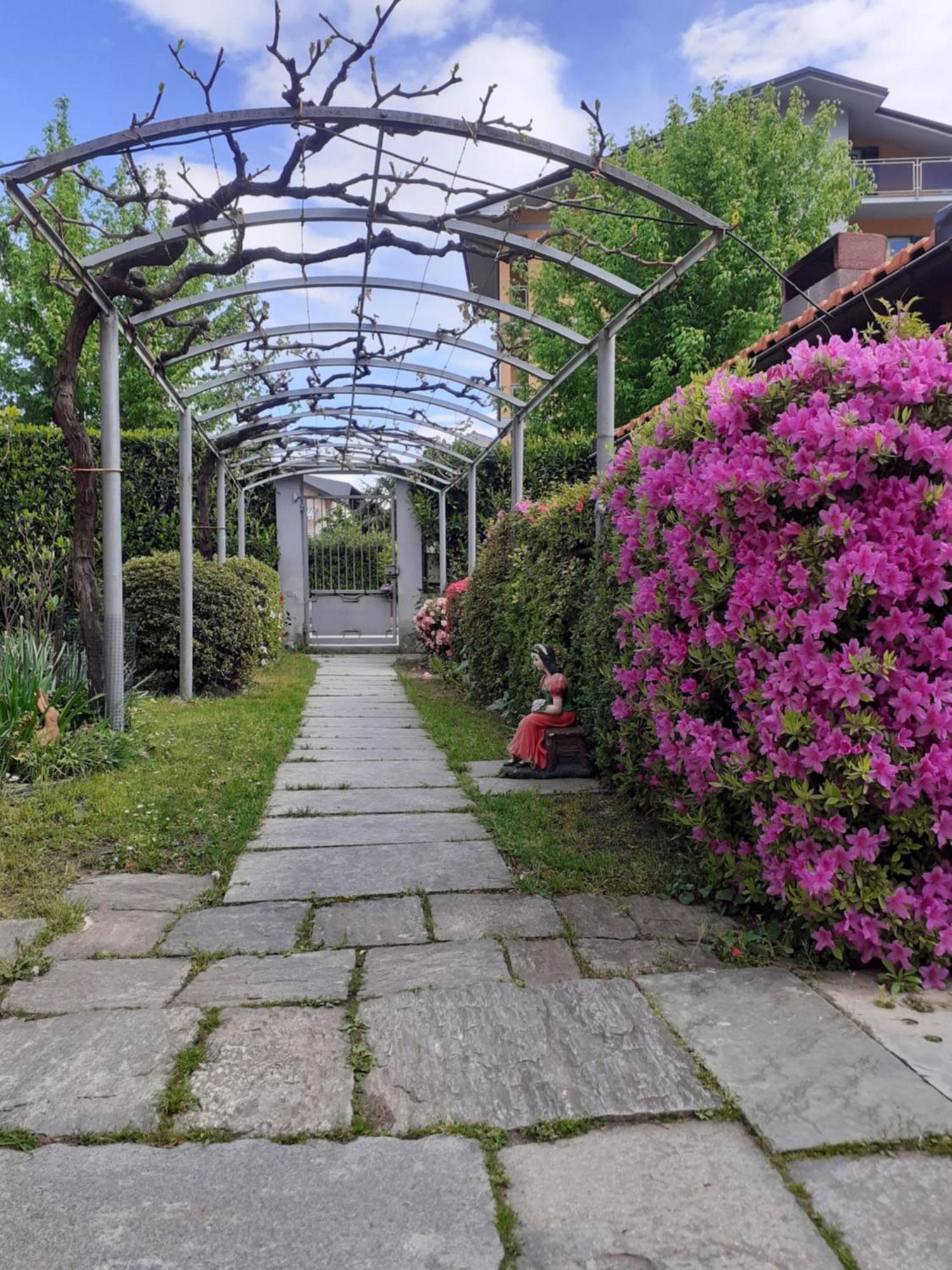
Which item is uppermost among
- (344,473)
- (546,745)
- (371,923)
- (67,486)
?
(344,473)

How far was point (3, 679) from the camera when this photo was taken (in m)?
4.32

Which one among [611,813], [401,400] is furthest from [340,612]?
[611,813]

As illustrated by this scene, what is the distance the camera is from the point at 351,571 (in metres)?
12.9

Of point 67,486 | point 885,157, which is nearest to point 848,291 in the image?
point 67,486

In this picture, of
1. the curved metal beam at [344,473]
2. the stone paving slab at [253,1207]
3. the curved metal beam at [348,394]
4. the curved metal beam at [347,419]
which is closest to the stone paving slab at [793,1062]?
the stone paving slab at [253,1207]

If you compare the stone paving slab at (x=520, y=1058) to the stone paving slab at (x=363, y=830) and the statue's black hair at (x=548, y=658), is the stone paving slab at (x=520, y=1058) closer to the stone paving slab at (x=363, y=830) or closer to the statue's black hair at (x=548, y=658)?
the stone paving slab at (x=363, y=830)

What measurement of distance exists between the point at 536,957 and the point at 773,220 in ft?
37.1

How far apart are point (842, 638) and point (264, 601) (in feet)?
24.1

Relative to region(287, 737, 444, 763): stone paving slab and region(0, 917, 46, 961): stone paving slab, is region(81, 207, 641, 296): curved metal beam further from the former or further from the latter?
region(0, 917, 46, 961): stone paving slab

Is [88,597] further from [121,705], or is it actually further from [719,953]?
[719,953]

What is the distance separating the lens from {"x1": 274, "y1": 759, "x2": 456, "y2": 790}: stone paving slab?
4.46m

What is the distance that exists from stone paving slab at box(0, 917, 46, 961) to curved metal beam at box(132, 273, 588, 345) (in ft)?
12.5

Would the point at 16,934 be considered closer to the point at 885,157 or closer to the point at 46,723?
the point at 46,723

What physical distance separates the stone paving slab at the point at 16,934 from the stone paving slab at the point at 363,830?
3.00ft
